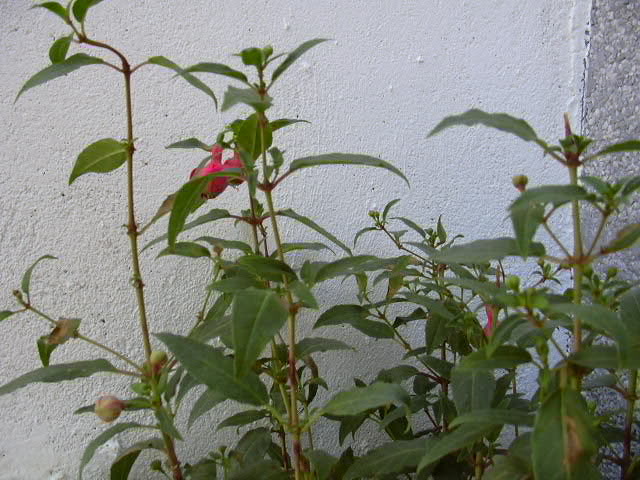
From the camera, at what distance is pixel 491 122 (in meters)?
0.46

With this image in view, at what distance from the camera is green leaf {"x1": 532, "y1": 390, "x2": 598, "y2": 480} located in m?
0.43

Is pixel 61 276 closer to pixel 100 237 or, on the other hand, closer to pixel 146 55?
pixel 100 237

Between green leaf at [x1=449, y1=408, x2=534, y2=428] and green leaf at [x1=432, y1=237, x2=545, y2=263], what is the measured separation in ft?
0.41

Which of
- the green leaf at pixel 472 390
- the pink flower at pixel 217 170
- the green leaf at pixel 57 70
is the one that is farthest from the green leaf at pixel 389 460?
the green leaf at pixel 57 70

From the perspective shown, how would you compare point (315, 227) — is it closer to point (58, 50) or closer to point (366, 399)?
point (366, 399)

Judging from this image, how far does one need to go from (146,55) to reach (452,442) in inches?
28.9

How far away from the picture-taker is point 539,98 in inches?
47.4

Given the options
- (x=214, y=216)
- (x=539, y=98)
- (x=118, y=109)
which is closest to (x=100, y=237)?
(x=118, y=109)

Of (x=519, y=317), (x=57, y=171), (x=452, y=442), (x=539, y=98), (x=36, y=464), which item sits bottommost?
(x=36, y=464)

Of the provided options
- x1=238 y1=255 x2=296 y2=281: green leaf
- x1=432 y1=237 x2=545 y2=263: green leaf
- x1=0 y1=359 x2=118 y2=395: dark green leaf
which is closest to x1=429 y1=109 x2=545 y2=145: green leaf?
x1=432 y1=237 x2=545 y2=263: green leaf

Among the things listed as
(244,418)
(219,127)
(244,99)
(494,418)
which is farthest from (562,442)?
(219,127)

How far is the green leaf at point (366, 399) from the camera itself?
528 millimetres

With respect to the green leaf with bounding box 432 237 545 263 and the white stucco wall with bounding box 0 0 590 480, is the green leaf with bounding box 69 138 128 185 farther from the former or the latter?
the green leaf with bounding box 432 237 545 263

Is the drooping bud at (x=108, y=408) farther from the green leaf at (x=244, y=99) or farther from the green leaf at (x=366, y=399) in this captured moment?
the green leaf at (x=244, y=99)
